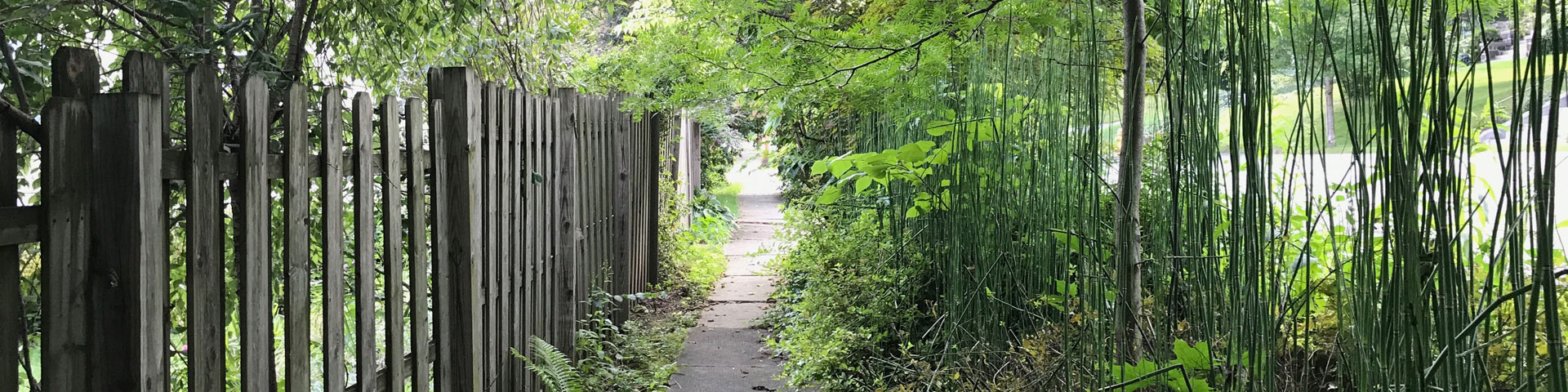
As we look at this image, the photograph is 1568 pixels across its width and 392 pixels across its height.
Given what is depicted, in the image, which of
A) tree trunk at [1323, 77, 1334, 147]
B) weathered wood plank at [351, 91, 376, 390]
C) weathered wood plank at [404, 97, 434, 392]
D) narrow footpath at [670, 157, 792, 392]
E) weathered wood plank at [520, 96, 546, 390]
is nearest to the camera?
tree trunk at [1323, 77, 1334, 147]

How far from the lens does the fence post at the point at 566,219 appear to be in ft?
9.64

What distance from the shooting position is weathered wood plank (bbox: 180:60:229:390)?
119cm

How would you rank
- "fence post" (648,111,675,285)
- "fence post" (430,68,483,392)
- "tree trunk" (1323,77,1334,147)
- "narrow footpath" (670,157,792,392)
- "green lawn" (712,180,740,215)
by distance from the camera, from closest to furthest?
"tree trunk" (1323,77,1334,147) → "fence post" (430,68,483,392) → "narrow footpath" (670,157,792,392) → "fence post" (648,111,675,285) → "green lawn" (712,180,740,215)

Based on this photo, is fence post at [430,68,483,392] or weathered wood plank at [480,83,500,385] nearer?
fence post at [430,68,483,392]

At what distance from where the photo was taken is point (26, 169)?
1.50 metres

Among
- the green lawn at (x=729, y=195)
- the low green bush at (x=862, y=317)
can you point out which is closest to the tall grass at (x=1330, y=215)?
the low green bush at (x=862, y=317)

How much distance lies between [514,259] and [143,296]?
139 centimetres

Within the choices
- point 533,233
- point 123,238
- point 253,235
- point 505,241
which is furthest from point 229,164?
point 533,233

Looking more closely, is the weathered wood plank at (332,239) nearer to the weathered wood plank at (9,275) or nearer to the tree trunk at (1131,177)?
the weathered wood plank at (9,275)

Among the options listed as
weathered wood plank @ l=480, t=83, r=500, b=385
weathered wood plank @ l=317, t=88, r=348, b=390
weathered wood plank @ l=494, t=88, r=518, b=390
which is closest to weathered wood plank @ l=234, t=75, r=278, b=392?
weathered wood plank @ l=317, t=88, r=348, b=390

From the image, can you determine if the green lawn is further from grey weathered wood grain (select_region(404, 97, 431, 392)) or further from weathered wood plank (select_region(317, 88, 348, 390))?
weathered wood plank (select_region(317, 88, 348, 390))

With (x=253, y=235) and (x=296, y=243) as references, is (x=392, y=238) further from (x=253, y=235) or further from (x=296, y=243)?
(x=253, y=235)

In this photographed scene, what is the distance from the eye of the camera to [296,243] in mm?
1403

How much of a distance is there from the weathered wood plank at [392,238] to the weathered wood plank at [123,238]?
0.57m
